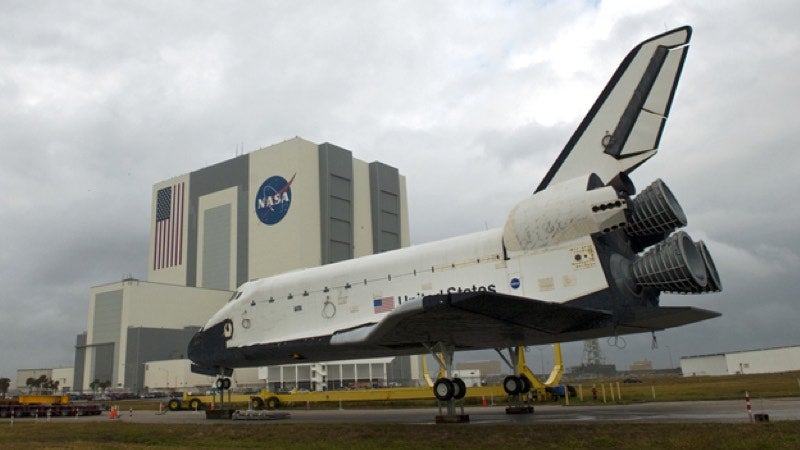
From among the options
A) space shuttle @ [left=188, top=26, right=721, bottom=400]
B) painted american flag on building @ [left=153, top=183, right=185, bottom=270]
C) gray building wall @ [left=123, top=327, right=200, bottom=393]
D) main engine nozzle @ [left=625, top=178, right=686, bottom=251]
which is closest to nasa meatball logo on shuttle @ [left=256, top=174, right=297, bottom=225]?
painted american flag on building @ [left=153, top=183, right=185, bottom=270]

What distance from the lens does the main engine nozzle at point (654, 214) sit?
13.4 m

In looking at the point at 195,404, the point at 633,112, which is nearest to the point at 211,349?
the point at 195,404

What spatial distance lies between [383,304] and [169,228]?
223ft

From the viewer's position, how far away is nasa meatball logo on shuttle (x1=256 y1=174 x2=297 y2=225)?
65812 millimetres

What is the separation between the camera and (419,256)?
1675 cm

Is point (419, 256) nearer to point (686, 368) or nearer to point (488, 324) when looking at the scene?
point (488, 324)

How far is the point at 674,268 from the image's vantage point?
13.0m

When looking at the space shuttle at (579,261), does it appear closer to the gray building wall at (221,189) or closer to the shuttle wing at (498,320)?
the shuttle wing at (498,320)

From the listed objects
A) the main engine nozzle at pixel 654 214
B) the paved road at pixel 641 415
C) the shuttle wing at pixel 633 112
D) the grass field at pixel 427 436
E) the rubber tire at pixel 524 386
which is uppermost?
the shuttle wing at pixel 633 112

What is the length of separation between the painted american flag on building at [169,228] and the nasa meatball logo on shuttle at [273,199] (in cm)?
1487

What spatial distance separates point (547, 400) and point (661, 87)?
15.8m

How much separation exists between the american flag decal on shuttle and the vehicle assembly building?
47197 mm

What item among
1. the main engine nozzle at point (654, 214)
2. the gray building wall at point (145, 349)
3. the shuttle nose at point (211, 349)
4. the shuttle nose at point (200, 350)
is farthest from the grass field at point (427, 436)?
the gray building wall at point (145, 349)

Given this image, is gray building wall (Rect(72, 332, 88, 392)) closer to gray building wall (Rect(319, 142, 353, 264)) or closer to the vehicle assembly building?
the vehicle assembly building
